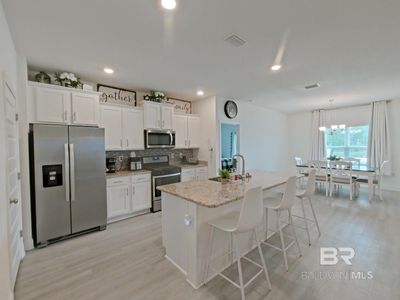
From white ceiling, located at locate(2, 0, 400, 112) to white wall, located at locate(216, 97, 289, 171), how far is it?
1780mm

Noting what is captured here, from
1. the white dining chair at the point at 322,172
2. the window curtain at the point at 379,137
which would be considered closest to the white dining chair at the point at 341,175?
the white dining chair at the point at 322,172

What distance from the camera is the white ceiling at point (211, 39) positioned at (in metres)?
1.74

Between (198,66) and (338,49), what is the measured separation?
188 cm

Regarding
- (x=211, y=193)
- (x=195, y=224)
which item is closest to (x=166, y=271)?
(x=195, y=224)

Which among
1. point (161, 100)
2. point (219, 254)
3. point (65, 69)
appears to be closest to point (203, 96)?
point (161, 100)

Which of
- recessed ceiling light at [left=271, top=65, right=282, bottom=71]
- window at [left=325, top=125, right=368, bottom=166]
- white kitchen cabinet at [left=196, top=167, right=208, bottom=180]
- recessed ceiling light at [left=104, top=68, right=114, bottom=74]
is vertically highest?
recessed ceiling light at [left=104, top=68, right=114, bottom=74]

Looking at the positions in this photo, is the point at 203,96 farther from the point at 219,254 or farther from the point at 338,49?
the point at 219,254

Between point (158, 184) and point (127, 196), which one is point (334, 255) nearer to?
point (158, 184)

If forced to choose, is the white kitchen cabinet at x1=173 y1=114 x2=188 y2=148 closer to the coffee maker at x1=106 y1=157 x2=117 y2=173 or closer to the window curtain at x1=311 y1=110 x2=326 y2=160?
the coffee maker at x1=106 y1=157 x2=117 y2=173

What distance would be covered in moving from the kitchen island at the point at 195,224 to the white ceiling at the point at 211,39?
174 centimetres

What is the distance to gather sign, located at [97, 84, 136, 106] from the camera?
152 inches

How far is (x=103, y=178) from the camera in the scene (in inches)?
127

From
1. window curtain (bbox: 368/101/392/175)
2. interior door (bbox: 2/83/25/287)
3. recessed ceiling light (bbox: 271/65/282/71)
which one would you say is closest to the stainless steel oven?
interior door (bbox: 2/83/25/287)

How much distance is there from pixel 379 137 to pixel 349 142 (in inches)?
32.0
